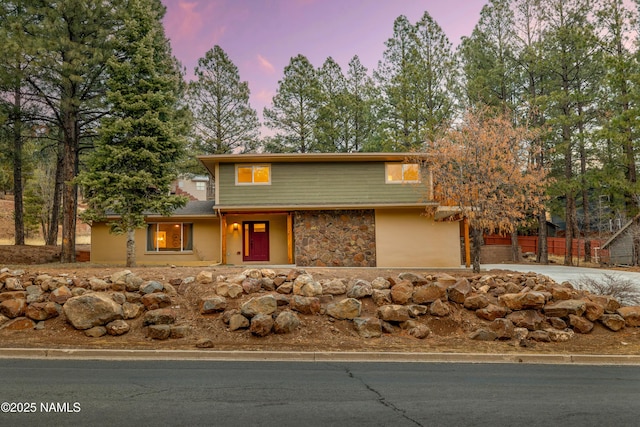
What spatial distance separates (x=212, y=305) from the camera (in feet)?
30.3

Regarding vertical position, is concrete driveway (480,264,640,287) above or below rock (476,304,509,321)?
above

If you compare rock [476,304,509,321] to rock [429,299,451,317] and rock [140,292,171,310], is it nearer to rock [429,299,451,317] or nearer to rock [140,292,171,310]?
rock [429,299,451,317]

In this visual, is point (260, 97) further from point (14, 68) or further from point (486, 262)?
point (486, 262)

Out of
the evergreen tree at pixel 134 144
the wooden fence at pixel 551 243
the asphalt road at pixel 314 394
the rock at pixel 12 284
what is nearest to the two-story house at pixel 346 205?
the evergreen tree at pixel 134 144

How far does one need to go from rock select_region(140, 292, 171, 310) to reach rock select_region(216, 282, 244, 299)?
1223 millimetres

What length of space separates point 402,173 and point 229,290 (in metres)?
11.9

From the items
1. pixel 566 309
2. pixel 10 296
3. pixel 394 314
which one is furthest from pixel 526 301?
pixel 10 296

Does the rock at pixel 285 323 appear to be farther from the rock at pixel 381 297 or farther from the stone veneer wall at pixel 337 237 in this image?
the stone veneer wall at pixel 337 237

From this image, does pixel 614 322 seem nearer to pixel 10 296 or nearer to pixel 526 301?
pixel 526 301

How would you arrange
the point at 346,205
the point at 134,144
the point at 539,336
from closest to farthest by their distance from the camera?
the point at 539,336 → the point at 134,144 → the point at 346,205

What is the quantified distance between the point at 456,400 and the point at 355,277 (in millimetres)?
5992

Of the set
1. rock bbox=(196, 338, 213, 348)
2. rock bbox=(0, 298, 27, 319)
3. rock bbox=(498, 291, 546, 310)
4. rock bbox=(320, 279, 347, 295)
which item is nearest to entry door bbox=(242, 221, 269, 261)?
rock bbox=(320, 279, 347, 295)

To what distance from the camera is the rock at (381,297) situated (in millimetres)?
9602

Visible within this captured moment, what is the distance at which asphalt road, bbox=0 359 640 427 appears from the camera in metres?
4.58
